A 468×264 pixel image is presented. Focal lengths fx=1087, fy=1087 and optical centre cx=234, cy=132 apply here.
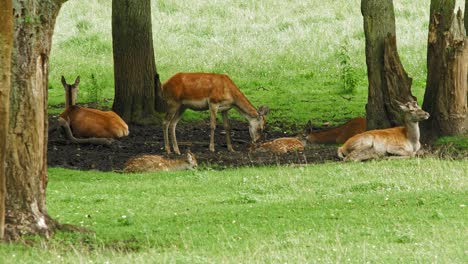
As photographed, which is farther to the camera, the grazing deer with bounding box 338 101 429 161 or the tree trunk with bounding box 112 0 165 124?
the tree trunk with bounding box 112 0 165 124

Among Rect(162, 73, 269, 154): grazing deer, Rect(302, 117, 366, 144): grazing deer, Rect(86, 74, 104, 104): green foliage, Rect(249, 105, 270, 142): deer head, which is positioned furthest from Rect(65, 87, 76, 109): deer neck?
Rect(302, 117, 366, 144): grazing deer

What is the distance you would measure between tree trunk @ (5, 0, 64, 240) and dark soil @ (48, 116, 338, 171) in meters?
5.88

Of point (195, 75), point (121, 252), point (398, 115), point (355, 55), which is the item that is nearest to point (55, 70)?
point (355, 55)

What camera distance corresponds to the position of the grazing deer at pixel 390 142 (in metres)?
15.6

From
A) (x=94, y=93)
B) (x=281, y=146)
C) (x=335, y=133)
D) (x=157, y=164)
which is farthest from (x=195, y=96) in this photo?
(x=94, y=93)

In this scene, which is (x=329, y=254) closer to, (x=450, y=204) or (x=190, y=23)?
(x=450, y=204)

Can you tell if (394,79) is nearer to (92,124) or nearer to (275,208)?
(92,124)

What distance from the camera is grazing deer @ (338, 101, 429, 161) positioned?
1559 cm

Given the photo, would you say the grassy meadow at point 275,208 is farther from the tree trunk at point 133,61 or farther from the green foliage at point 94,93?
the tree trunk at point 133,61

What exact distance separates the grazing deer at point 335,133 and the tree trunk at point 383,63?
0.60 metres

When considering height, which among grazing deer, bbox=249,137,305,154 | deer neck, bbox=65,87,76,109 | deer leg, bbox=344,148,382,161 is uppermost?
deer neck, bbox=65,87,76,109

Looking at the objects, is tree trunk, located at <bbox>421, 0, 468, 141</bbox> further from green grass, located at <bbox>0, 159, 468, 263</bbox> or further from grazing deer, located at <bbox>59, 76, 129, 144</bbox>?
grazing deer, located at <bbox>59, 76, 129, 144</bbox>

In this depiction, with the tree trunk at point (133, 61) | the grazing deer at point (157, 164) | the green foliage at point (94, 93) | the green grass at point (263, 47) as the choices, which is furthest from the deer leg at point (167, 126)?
the green foliage at point (94, 93)

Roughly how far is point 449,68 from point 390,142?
5.17ft
